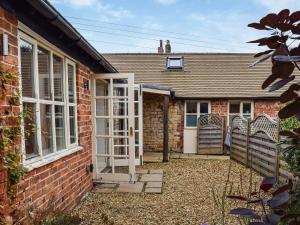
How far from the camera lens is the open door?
5586 millimetres

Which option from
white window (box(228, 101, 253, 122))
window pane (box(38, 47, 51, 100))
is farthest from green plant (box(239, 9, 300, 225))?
white window (box(228, 101, 253, 122))

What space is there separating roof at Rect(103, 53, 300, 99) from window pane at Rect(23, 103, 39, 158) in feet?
26.4

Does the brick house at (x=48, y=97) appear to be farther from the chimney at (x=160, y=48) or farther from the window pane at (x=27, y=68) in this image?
the chimney at (x=160, y=48)

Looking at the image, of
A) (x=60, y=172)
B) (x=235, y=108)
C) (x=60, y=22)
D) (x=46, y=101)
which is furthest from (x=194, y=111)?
(x=60, y=22)

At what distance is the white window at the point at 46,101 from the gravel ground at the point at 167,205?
114 centimetres

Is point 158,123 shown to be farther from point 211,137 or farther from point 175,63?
point 175,63

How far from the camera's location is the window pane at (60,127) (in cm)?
408

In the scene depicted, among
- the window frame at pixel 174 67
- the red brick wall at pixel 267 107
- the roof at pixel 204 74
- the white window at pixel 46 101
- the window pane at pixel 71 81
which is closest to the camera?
the white window at pixel 46 101

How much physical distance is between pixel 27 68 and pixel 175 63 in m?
10.5

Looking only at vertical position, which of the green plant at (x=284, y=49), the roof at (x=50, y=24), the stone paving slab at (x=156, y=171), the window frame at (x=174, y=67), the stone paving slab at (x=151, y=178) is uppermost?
the window frame at (x=174, y=67)

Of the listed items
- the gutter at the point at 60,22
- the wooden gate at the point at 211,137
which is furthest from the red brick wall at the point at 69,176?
the wooden gate at the point at 211,137

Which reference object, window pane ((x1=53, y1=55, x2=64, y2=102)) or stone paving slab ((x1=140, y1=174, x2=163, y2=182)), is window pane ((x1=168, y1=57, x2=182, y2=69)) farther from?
window pane ((x1=53, y1=55, x2=64, y2=102))

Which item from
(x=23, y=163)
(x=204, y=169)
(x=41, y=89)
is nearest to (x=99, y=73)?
(x=41, y=89)

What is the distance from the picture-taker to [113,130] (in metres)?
6.22
